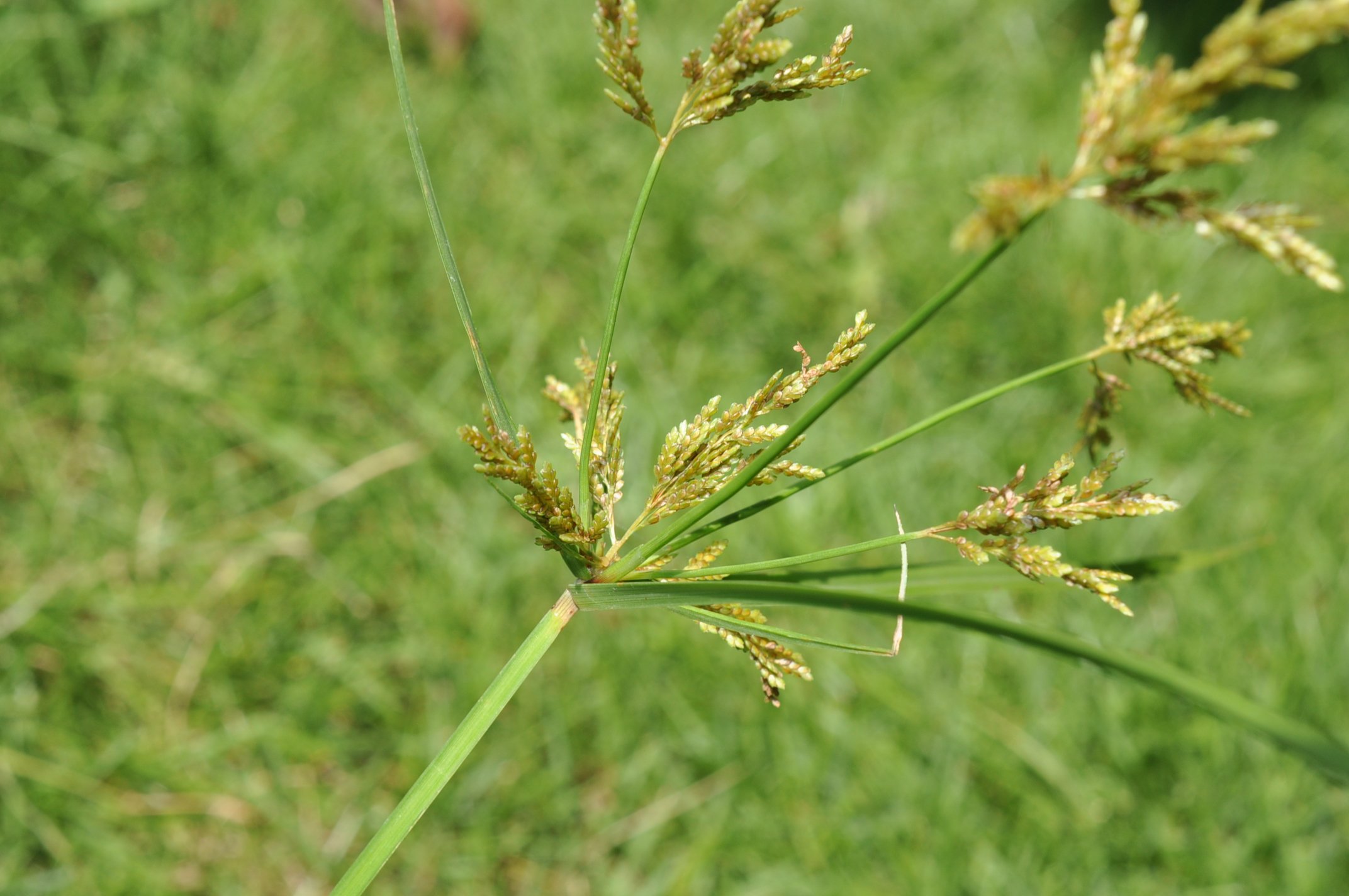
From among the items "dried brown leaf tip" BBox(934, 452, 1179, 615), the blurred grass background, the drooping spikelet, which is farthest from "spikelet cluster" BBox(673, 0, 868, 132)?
the blurred grass background

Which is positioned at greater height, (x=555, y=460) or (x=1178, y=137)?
(x=1178, y=137)

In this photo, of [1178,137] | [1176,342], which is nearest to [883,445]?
[1176,342]

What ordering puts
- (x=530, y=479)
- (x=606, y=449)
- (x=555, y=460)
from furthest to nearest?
(x=555, y=460) < (x=606, y=449) < (x=530, y=479)

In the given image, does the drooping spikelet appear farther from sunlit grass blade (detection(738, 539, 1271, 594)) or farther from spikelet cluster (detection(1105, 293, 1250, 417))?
sunlit grass blade (detection(738, 539, 1271, 594))

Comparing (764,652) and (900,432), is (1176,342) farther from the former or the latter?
(764,652)

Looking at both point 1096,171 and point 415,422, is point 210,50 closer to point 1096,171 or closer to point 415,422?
point 415,422

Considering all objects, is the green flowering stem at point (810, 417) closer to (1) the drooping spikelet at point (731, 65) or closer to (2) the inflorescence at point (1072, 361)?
(2) the inflorescence at point (1072, 361)

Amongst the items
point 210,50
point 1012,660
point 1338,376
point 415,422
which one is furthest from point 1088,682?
point 210,50
